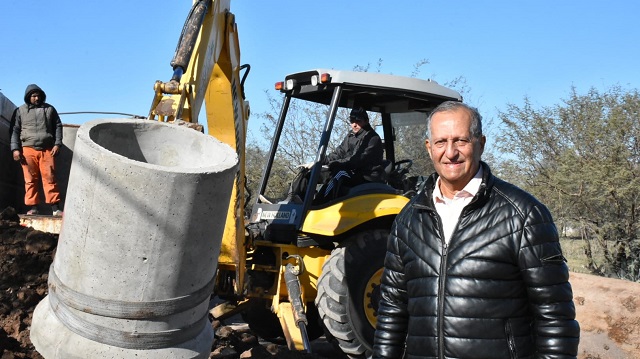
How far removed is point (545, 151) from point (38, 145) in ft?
32.9

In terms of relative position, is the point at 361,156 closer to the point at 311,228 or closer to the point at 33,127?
the point at 311,228

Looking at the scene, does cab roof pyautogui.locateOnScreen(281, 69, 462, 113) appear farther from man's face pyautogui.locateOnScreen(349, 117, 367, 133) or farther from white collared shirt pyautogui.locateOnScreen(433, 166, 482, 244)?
white collared shirt pyautogui.locateOnScreen(433, 166, 482, 244)

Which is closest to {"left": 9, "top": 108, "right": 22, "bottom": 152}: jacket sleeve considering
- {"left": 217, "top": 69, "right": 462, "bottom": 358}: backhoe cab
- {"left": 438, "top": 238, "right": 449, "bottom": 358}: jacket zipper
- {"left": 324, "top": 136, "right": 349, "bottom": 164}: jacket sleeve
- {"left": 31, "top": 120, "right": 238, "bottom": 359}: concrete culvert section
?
{"left": 217, "top": 69, "right": 462, "bottom": 358}: backhoe cab

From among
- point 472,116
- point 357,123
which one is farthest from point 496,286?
point 357,123

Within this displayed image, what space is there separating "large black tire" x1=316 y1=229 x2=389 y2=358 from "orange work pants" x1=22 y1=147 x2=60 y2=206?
13.7 ft

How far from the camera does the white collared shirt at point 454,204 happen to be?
251 centimetres

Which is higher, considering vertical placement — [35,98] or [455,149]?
[455,149]

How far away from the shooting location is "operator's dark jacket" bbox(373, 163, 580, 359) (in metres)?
2.34

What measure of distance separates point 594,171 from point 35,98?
30.5ft

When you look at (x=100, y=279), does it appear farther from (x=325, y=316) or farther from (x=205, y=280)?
(x=325, y=316)

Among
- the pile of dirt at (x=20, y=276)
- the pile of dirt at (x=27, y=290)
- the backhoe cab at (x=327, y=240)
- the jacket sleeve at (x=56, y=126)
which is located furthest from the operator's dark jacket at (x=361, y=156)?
the jacket sleeve at (x=56, y=126)

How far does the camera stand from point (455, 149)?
2.48 meters

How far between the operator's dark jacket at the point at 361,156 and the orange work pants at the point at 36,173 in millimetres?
3826

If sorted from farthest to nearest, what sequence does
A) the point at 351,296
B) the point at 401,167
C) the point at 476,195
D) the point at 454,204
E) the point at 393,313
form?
the point at 401,167 → the point at 351,296 → the point at 393,313 → the point at 454,204 → the point at 476,195
